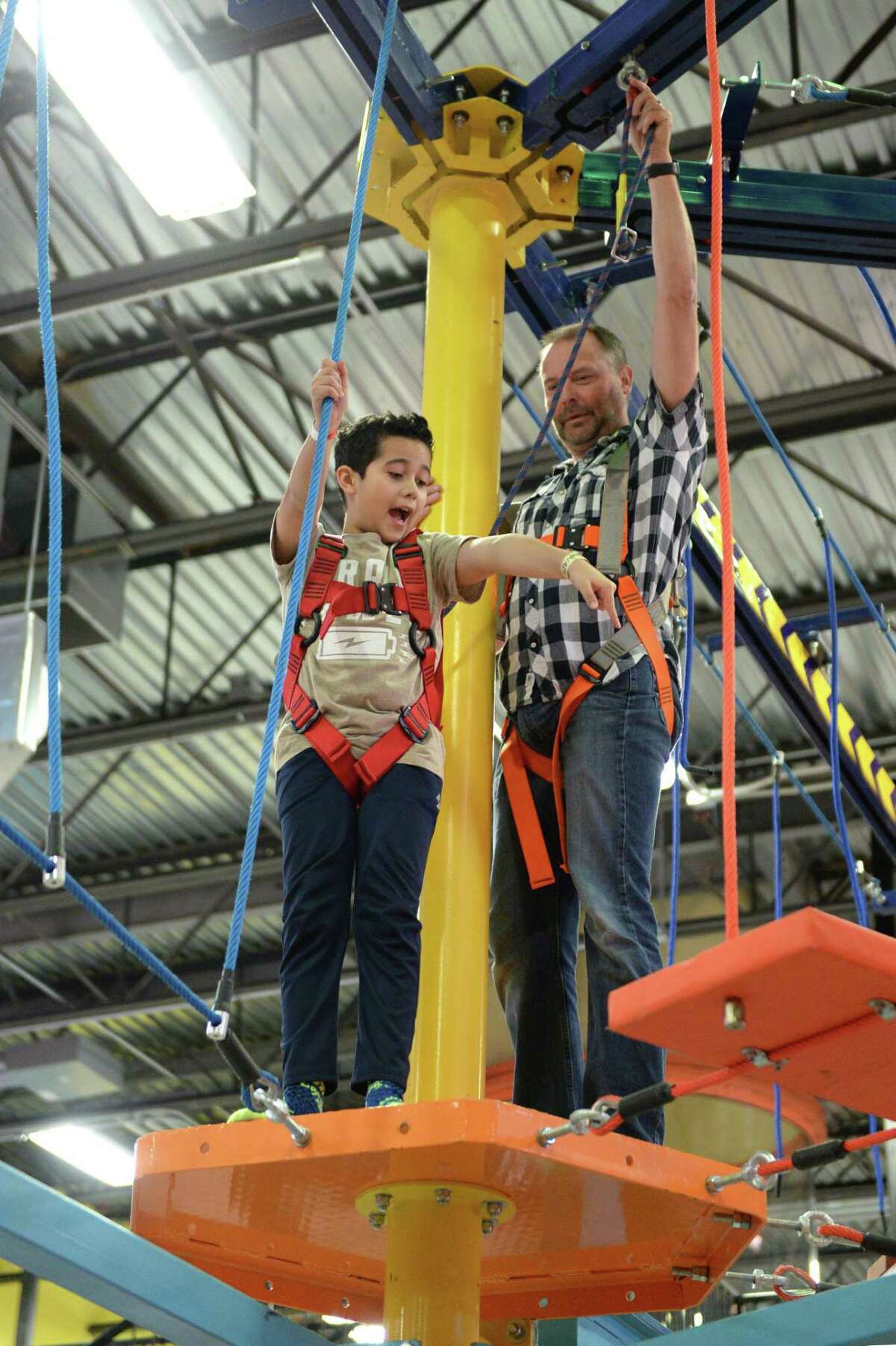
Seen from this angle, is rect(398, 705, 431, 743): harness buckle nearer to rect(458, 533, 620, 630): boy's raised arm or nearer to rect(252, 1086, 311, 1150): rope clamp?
rect(458, 533, 620, 630): boy's raised arm

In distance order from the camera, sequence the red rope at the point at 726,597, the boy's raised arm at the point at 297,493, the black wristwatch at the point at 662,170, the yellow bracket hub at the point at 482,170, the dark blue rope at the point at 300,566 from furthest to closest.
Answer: the yellow bracket hub at the point at 482,170
the black wristwatch at the point at 662,170
the boy's raised arm at the point at 297,493
the dark blue rope at the point at 300,566
the red rope at the point at 726,597

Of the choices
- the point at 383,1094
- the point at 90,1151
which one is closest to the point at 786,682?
the point at 383,1094

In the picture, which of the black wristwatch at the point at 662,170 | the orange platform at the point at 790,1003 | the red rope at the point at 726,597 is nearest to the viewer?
the orange platform at the point at 790,1003

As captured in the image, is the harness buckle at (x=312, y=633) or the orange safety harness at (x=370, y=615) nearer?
the orange safety harness at (x=370, y=615)

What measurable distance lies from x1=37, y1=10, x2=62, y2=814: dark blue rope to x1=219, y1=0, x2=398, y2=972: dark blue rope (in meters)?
0.28

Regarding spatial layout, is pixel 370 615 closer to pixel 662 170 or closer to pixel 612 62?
pixel 662 170

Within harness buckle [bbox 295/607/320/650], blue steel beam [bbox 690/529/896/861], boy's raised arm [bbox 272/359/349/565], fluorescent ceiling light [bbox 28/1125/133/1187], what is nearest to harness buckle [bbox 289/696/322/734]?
harness buckle [bbox 295/607/320/650]

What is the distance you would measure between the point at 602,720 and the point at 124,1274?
1332mm

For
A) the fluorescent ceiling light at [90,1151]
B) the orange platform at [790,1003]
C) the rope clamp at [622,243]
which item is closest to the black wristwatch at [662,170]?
the rope clamp at [622,243]

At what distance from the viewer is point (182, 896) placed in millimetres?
13805

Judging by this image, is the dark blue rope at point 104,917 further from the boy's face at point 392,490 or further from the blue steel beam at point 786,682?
the blue steel beam at point 786,682

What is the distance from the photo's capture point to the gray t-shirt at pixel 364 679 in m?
3.02

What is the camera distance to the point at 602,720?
319 centimetres

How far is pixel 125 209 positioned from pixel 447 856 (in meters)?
6.35
